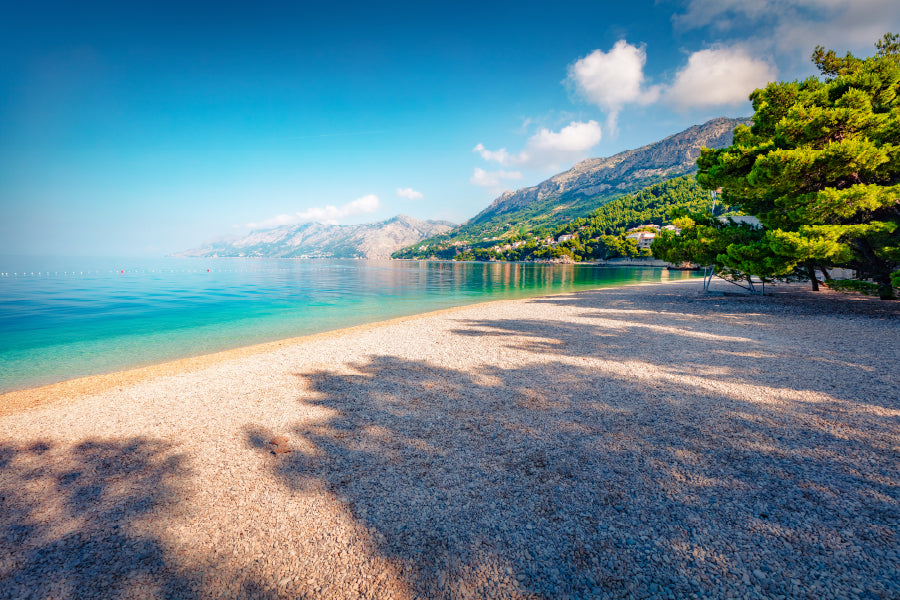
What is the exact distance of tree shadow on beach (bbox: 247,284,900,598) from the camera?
3031 millimetres

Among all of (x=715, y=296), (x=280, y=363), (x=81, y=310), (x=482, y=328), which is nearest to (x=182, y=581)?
(x=280, y=363)

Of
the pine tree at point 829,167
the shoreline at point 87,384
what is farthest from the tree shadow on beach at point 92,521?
the pine tree at point 829,167

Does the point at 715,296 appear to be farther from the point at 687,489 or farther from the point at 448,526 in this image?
the point at 448,526

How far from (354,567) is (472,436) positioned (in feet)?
8.67

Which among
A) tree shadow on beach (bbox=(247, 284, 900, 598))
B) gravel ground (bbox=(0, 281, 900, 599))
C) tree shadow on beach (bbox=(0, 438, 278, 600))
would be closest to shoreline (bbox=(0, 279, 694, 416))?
gravel ground (bbox=(0, 281, 900, 599))

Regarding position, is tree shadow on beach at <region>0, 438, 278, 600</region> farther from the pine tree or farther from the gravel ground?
the pine tree

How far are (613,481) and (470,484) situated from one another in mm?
1757

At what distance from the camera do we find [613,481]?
4289mm

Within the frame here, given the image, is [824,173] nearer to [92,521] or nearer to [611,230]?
[92,521]

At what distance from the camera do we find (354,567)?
127 inches

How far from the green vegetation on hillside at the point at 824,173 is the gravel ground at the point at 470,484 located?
23.1 ft

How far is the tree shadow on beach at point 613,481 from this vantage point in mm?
3031

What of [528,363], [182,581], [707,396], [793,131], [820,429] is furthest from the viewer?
[793,131]

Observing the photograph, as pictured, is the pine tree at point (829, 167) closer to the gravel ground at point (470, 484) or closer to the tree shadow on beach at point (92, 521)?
the gravel ground at point (470, 484)
